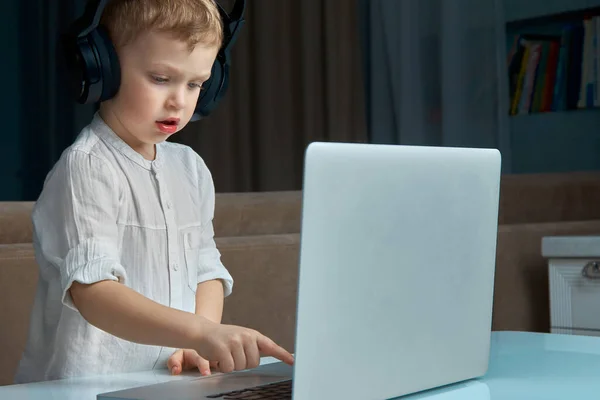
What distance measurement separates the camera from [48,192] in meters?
1.06

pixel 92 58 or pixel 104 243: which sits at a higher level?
pixel 92 58

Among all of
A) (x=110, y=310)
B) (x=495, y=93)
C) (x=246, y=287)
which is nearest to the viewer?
(x=110, y=310)


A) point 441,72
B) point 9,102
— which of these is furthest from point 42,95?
point 441,72

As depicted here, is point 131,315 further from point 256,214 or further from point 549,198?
point 549,198

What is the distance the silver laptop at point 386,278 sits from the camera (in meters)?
0.64

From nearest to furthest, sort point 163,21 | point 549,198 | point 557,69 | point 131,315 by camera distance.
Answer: point 131,315
point 163,21
point 549,198
point 557,69

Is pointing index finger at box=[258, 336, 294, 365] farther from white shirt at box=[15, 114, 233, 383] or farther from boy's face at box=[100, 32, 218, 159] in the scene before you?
boy's face at box=[100, 32, 218, 159]

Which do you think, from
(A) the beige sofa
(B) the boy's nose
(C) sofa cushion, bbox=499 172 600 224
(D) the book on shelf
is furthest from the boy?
(D) the book on shelf

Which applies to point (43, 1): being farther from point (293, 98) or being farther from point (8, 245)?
point (8, 245)

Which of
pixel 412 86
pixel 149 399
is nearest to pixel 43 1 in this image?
pixel 412 86

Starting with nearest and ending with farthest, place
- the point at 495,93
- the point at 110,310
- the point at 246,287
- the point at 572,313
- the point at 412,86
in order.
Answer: the point at 110,310 → the point at 246,287 → the point at 572,313 → the point at 495,93 → the point at 412,86

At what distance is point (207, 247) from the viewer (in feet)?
4.07

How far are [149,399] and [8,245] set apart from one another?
96 cm

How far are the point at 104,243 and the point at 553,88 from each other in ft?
11.7
